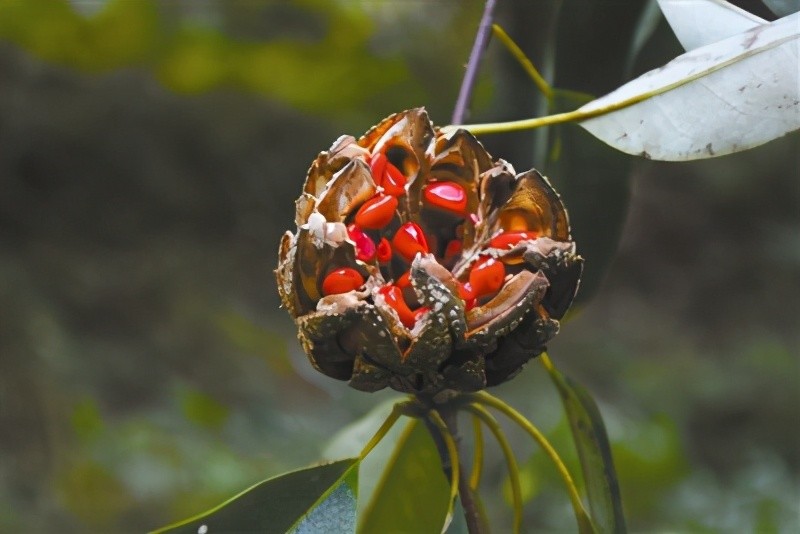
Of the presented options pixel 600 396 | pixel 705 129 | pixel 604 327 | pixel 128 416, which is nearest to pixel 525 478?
pixel 705 129

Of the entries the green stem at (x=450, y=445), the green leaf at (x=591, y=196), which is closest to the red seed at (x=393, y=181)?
the green stem at (x=450, y=445)

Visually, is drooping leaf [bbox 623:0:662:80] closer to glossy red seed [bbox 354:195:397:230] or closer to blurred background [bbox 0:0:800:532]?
glossy red seed [bbox 354:195:397:230]

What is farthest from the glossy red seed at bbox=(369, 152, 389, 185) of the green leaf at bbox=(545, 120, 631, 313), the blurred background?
the blurred background

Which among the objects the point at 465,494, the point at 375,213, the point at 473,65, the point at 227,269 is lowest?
the point at 465,494

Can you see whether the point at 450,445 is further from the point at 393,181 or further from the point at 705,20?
the point at 705,20

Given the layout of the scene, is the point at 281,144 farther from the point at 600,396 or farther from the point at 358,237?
the point at 358,237

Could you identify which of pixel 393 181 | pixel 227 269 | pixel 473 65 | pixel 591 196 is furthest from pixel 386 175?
pixel 227 269

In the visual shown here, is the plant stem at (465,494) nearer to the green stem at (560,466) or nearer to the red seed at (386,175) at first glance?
the green stem at (560,466)
